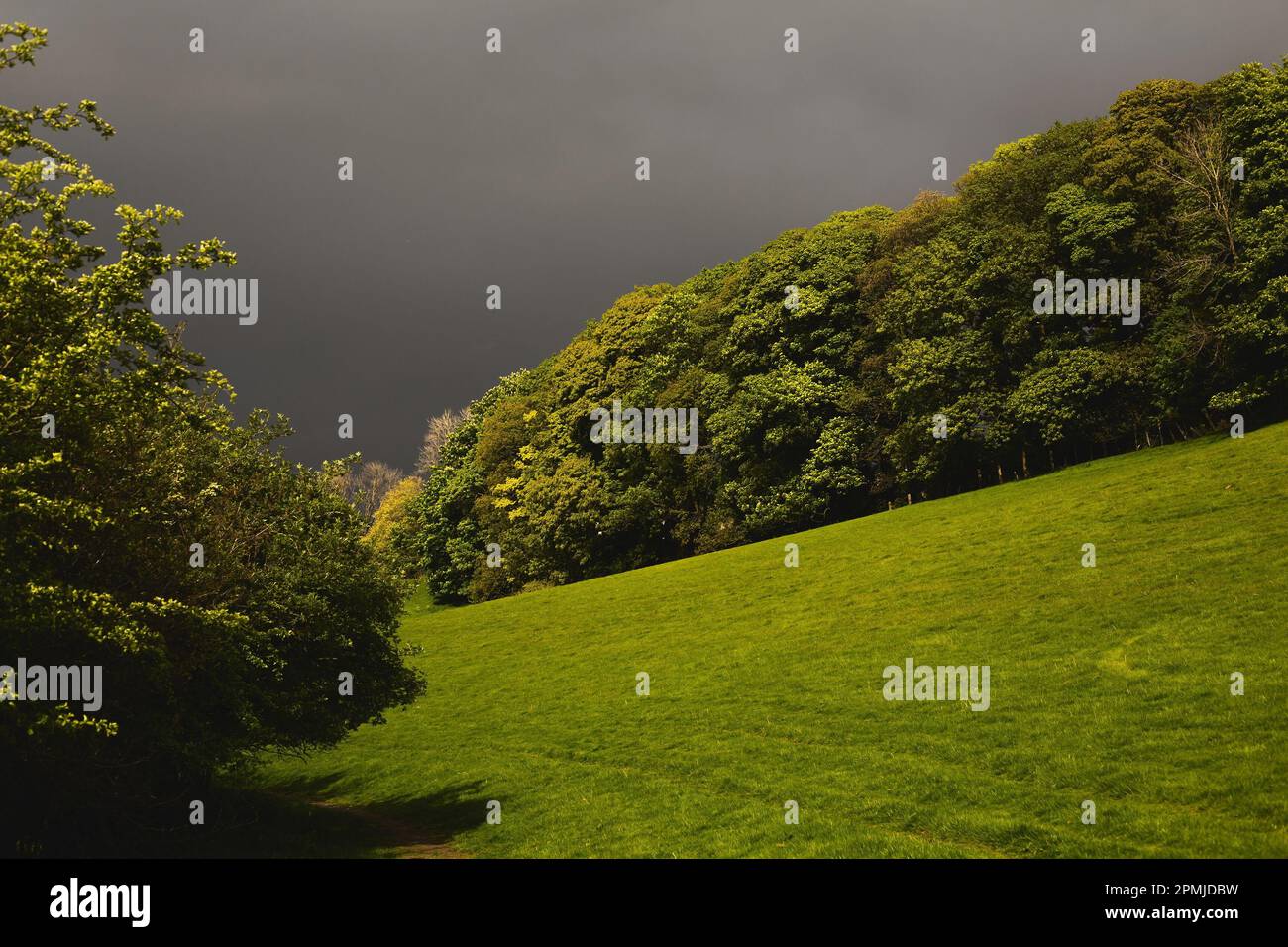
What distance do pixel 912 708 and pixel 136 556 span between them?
2076cm

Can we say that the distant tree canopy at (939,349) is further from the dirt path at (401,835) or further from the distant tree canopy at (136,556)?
the distant tree canopy at (136,556)

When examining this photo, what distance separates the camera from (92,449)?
1584 centimetres

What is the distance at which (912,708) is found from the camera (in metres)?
26.8

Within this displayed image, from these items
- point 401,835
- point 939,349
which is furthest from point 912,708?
point 939,349

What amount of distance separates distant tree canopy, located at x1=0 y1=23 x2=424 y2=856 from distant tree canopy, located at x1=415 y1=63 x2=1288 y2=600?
43903 mm

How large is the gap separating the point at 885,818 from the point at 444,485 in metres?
85.1

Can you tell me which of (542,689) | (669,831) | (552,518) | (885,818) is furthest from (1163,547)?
(552,518)

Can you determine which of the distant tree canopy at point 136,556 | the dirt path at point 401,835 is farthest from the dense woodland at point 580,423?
the dirt path at point 401,835

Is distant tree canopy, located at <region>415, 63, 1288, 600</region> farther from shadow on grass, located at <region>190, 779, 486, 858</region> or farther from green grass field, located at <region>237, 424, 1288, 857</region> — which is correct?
shadow on grass, located at <region>190, 779, 486, 858</region>

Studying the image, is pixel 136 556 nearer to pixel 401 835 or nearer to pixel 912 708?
pixel 401 835

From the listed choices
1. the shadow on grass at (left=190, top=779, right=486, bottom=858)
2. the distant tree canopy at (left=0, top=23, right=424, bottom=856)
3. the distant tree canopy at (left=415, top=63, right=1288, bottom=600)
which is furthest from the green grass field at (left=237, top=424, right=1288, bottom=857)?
the distant tree canopy at (left=415, top=63, right=1288, bottom=600)

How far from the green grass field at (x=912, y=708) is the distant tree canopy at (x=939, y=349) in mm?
6529
